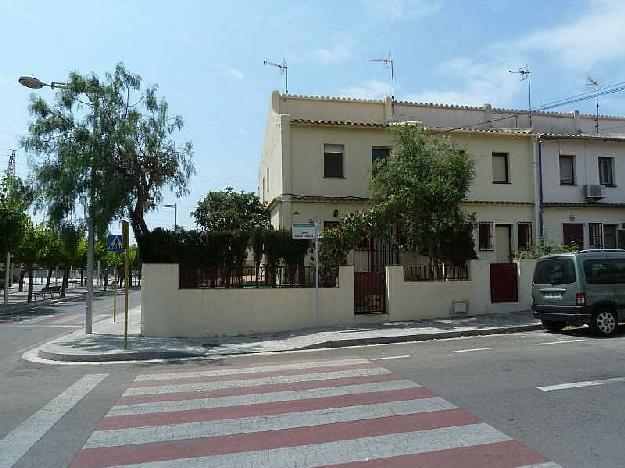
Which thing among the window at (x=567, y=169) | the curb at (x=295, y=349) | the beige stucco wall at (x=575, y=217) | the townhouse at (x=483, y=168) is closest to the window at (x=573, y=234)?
the townhouse at (x=483, y=168)

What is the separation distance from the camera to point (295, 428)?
6102 mm

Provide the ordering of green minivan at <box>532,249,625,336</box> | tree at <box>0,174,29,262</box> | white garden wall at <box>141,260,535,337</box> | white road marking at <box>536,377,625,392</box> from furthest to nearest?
tree at <box>0,174,29,262</box> → white garden wall at <box>141,260,535,337</box> → green minivan at <box>532,249,625,336</box> → white road marking at <box>536,377,625,392</box>

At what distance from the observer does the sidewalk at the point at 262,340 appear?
12.0 metres

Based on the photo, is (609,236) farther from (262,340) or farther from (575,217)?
(262,340)

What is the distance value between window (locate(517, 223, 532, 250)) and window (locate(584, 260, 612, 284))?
8261 millimetres

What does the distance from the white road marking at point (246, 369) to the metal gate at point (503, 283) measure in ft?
27.5

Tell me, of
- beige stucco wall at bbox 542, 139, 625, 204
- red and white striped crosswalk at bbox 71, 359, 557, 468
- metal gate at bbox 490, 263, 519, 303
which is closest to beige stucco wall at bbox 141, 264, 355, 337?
red and white striped crosswalk at bbox 71, 359, 557, 468

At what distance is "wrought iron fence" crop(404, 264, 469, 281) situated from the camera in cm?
1658

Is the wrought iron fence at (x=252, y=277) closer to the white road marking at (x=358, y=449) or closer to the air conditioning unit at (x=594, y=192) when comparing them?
the white road marking at (x=358, y=449)

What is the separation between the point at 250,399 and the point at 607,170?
822 inches

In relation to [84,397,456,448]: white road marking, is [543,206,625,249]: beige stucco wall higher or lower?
higher

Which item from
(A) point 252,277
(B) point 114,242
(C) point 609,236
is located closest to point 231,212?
A: (B) point 114,242

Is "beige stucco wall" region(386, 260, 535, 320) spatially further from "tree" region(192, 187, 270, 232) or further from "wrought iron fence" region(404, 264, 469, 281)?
"tree" region(192, 187, 270, 232)

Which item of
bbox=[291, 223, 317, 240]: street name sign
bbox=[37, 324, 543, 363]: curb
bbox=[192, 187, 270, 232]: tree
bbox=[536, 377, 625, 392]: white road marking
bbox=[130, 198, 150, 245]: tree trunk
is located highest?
bbox=[192, 187, 270, 232]: tree
